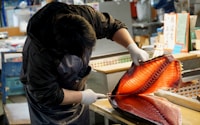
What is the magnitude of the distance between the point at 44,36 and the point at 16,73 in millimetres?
1740

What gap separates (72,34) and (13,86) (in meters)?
1.98

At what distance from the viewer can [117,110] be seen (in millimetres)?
1741

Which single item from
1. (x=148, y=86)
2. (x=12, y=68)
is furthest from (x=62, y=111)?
(x=12, y=68)

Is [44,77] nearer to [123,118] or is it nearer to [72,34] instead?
[72,34]

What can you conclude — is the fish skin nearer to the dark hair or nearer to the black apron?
the black apron

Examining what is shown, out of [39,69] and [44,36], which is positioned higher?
[44,36]

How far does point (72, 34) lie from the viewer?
1.45 meters

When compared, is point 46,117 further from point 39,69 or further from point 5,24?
point 5,24

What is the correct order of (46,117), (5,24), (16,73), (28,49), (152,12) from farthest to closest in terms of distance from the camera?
(5,24) < (152,12) < (16,73) < (46,117) < (28,49)

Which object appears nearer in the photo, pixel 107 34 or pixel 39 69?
pixel 39 69

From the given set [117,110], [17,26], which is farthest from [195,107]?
[17,26]

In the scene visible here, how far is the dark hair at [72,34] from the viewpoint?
4.78 ft

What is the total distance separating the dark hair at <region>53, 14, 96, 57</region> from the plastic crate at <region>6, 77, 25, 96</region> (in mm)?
1791

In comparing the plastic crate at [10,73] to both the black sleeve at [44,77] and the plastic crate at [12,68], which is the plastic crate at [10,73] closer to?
the plastic crate at [12,68]
